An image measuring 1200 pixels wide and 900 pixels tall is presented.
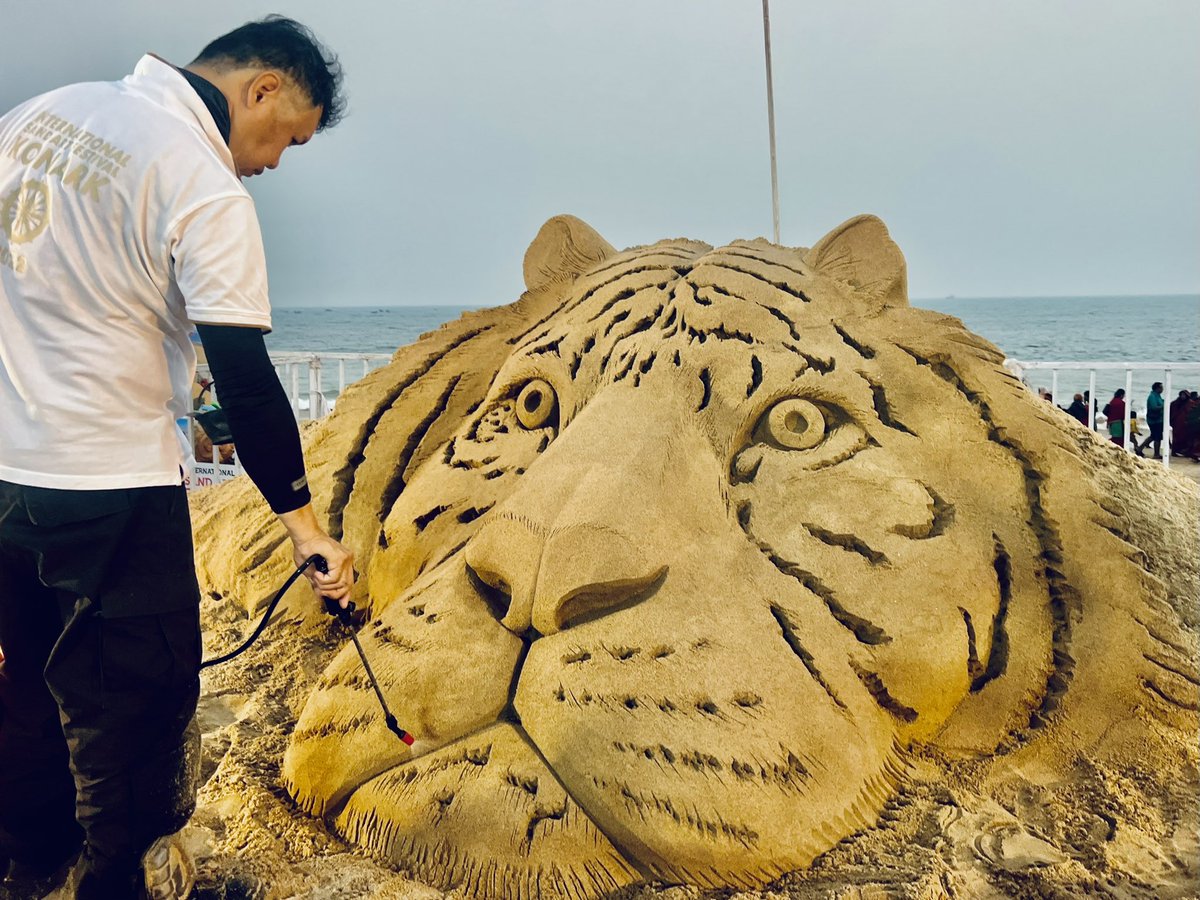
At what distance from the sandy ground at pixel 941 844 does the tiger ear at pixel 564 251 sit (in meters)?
1.67

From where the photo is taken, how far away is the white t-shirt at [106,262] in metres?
1.36

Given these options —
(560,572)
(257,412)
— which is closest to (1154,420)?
(560,572)

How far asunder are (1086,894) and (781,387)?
1183 mm

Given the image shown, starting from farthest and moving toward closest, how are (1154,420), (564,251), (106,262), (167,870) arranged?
(1154,420) < (564,251) < (167,870) < (106,262)

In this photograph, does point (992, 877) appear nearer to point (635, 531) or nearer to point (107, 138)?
point (635, 531)

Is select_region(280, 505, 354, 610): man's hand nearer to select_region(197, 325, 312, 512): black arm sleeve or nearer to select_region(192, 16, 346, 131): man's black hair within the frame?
select_region(197, 325, 312, 512): black arm sleeve

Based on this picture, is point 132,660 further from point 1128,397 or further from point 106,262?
point 1128,397

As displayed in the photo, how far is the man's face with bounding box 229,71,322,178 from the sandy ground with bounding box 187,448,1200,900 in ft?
4.36

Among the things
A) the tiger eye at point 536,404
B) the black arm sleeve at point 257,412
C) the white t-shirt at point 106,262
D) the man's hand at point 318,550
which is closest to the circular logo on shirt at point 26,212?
the white t-shirt at point 106,262

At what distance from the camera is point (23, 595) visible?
5.09 ft

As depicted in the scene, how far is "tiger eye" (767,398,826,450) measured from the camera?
2.13 metres

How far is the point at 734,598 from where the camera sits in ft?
6.06

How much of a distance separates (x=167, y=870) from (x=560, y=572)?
0.89 meters

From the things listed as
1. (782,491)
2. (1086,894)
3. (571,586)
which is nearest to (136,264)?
(571,586)
